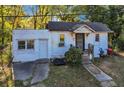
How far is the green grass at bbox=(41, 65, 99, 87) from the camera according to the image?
1249 centimetres

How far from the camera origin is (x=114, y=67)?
15.2m

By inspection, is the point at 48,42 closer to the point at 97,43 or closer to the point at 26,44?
the point at 26,44

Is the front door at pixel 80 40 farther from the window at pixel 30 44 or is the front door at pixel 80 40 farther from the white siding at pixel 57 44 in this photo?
the window at pixel 30 44

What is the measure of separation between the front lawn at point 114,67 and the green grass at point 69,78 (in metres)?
1.16

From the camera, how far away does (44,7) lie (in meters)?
21.0

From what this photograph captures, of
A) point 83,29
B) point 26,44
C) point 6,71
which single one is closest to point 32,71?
point 6,71

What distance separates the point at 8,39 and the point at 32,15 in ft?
14.5

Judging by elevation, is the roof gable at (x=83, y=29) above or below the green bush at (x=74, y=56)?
above

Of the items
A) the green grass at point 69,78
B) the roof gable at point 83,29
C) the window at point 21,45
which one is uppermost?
the roof gable at point 83,29

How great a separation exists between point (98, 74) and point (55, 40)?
4.24 metres

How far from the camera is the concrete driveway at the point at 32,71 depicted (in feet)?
43.3

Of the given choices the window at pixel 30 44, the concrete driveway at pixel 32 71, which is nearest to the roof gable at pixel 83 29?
the window at pixel 30 44
